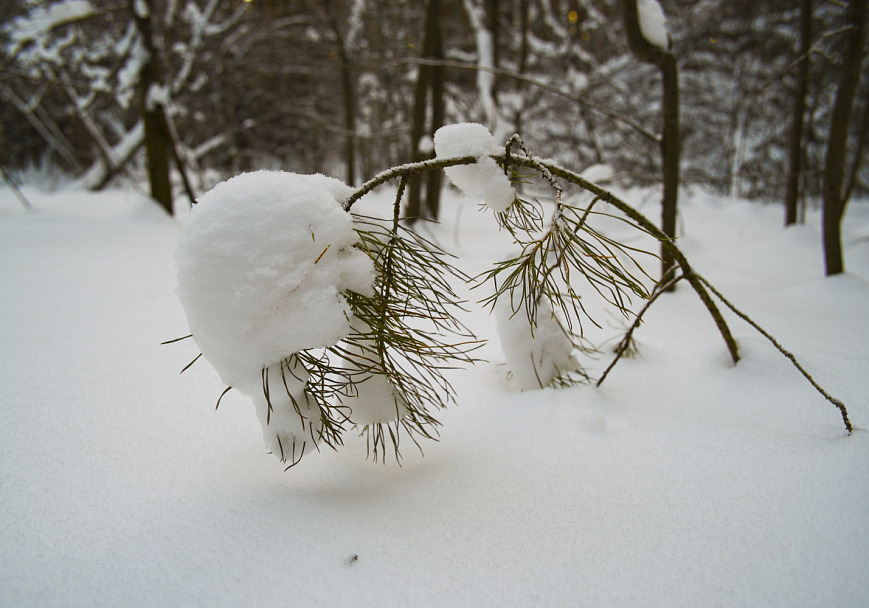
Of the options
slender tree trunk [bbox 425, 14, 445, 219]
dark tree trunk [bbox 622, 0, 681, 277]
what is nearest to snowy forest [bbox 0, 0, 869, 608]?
dark tree trunk [bbox 622, 0, 681, 277]

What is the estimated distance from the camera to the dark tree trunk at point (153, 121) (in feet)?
14.9

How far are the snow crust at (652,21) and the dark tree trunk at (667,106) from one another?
24mm

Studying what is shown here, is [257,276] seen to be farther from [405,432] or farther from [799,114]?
[799,114]

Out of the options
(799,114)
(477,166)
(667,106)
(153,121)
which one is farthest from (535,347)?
(153,121)

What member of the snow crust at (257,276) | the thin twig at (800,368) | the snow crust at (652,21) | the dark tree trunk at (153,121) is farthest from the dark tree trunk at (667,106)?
the dark tree trunk at (153,121)

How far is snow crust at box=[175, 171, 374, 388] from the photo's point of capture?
0.87 metres

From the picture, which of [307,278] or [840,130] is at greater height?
[840,130]

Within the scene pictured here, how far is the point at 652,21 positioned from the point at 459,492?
8.17ft

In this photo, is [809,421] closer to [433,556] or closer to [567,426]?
[567,426]

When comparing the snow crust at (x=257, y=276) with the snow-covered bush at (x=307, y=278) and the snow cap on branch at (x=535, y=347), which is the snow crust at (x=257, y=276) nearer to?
the snow-covered bush at (x=307, y=278)

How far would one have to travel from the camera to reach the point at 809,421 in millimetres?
1215

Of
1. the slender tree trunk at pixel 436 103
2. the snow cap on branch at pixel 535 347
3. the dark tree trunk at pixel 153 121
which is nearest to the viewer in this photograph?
the snow cap on branch at pixel 535 347

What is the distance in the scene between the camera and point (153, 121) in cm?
465

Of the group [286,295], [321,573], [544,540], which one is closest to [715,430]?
[544,540]
